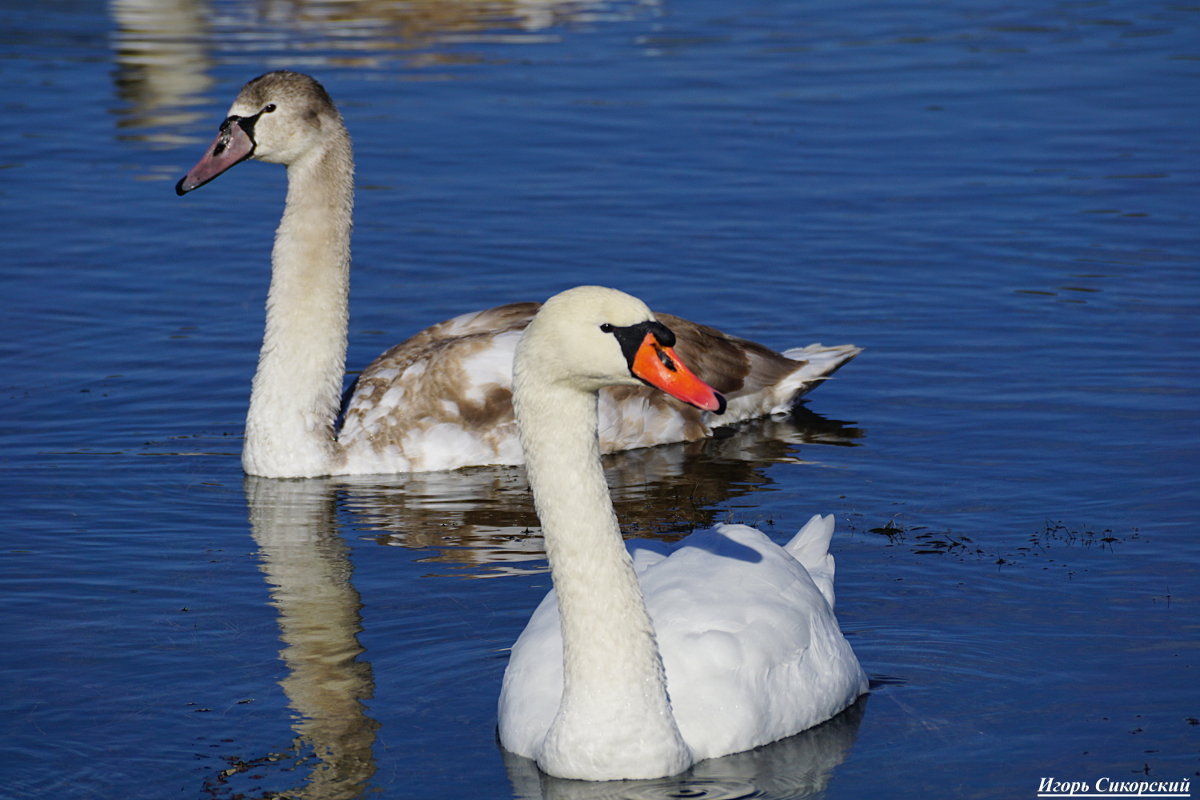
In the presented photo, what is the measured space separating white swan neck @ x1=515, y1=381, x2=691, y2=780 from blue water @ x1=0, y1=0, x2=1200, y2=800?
0.17 metres

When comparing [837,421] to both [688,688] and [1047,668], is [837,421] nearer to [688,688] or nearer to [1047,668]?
[1047,668]

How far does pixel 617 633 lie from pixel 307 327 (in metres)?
5.17

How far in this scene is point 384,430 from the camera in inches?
440

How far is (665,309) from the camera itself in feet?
44.7

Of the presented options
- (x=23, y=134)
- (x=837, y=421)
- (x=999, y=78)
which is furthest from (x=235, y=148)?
(x=999, y=78)

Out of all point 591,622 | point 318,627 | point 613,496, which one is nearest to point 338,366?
point 613,496

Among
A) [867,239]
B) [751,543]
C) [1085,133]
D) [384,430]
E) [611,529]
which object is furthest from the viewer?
[1085,133]

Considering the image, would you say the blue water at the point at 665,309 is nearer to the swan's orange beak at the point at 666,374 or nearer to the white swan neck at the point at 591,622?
the white swan neck at the point at 591,622

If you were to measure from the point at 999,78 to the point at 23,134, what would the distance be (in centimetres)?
956

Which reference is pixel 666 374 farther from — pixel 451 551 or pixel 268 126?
pixel 268 126

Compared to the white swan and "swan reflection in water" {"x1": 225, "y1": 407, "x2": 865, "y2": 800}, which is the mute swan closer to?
"swan reflection in water" {"x1": 225, "y1": 407, "x2": 865, "y2": 800}

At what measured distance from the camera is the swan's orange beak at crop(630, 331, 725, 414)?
6312 millimetres

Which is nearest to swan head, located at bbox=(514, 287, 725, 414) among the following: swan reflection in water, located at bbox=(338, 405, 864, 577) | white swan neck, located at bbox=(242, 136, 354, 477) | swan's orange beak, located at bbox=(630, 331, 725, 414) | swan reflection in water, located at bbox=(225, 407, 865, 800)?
swan's orange beak, located at bbox=(630, 331, 725, 414)

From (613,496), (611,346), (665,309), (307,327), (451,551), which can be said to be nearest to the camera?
(611,346)
